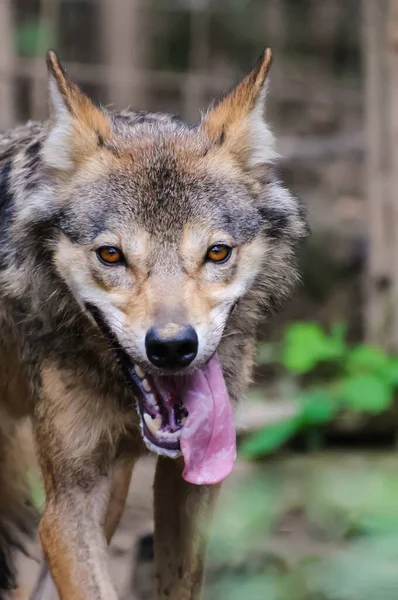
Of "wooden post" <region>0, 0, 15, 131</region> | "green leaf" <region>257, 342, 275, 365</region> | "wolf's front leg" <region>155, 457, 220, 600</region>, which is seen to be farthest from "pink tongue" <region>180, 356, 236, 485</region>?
"wooden post" <region>0, 0, 15, 131</region>

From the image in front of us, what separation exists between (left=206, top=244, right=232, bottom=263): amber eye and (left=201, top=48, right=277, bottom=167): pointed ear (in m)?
0.50

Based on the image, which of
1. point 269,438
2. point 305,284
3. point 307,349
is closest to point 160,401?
point 269,438

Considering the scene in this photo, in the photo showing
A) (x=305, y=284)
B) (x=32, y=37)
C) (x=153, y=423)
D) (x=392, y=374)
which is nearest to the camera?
(x=153, y=423)

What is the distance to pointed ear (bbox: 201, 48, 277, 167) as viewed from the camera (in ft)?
13.8

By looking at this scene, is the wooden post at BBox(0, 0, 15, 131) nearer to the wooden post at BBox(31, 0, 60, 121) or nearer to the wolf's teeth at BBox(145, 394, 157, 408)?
the wooden post at BBox(31, 0, 60, 121)

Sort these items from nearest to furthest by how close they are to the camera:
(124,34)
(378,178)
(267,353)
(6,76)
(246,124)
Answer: (246,124), (378,178), (267,353), (6,76), (124,34)

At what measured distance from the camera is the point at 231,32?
16.6 m

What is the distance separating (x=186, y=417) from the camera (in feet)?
12.7

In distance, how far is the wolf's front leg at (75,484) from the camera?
13.4 ft

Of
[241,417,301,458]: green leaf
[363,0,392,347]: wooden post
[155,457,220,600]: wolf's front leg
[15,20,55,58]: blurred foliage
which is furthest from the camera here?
[15,20,55,58]: blurred foliage

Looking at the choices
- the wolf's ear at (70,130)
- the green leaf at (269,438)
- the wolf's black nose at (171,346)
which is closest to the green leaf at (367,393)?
the green leaf at (269,438)

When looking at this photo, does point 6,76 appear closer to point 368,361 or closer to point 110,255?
point 368,361

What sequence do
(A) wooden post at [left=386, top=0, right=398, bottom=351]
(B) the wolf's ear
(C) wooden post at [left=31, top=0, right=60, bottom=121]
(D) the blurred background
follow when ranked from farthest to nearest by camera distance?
(C) wooden post at [left=31, top=0, right=60, bottom=121] < (A) wooden post at [left=386, top=0, right=398, bottom=351] < (B) the wolf's ear < (D) the blurred background

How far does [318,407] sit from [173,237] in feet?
13.7
